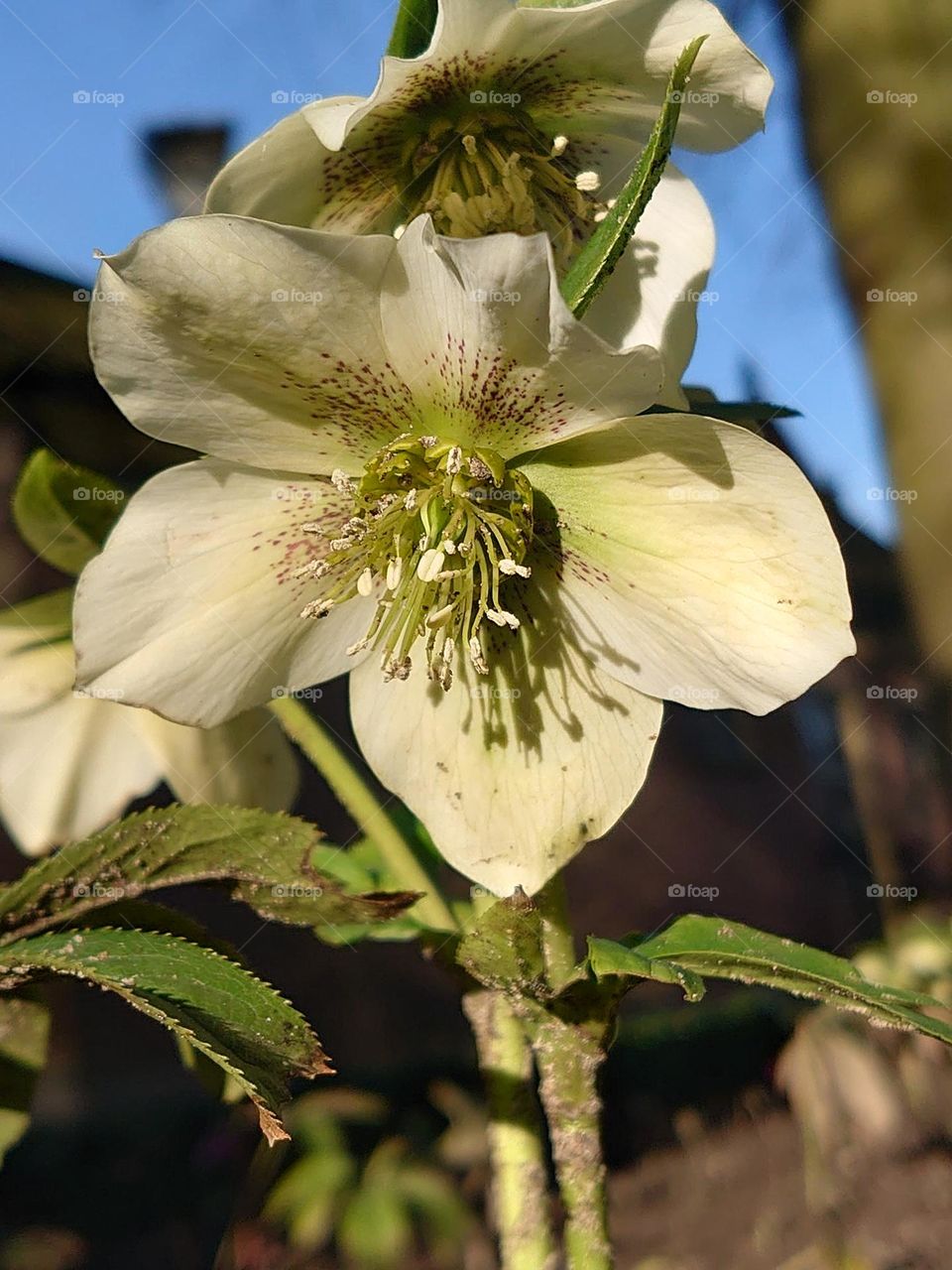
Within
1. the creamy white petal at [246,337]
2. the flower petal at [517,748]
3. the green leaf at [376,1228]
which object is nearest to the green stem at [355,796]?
the flower petal at [517,748]

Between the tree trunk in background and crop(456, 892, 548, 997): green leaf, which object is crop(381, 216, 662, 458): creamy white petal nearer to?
crop(456, 892, 548, 997): green leaf

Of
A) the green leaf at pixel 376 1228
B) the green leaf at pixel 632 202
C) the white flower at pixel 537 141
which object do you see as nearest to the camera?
the green leaf at pixel 632 202

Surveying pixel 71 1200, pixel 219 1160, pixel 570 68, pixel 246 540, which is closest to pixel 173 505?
pixel 246 540

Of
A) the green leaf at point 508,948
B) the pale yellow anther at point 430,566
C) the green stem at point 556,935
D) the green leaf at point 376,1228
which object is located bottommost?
the green leaf at point 376,1228

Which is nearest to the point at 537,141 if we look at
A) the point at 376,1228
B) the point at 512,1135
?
the point at 512,1135

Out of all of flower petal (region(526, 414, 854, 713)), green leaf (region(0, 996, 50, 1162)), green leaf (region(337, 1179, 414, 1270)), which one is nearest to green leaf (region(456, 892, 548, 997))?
flower petal (region(526, 414, 854, 713))

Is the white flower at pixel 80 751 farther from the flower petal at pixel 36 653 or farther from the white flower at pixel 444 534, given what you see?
the white flower at pixel 444 534
